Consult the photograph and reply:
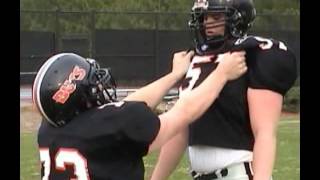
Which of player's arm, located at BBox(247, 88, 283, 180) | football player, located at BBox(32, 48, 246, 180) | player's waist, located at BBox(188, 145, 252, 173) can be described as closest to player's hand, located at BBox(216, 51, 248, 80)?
player's arm, located at BBox(247, 88, 283, 180)

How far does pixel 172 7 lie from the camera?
28250mm

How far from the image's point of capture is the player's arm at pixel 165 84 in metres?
3.53

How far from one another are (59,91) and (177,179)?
5.43 m

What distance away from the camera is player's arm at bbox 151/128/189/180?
3566 millimetres

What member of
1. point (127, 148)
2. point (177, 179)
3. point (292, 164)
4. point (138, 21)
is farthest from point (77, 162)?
point (138, 21)

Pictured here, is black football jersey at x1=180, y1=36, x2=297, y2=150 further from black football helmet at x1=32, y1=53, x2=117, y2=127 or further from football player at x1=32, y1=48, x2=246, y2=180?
black football helmet at x1=32, y1=53, x2=117, y2=127

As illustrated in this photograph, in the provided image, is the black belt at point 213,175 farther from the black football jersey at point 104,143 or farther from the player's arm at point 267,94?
the black football jersey at point 104,143

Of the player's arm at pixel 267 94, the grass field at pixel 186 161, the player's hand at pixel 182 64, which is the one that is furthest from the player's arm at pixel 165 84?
the grass field at pixel 186 161

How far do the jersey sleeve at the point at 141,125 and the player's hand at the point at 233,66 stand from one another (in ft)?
1.17

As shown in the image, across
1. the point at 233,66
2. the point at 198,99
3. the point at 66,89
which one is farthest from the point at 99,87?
the point at 233,66
